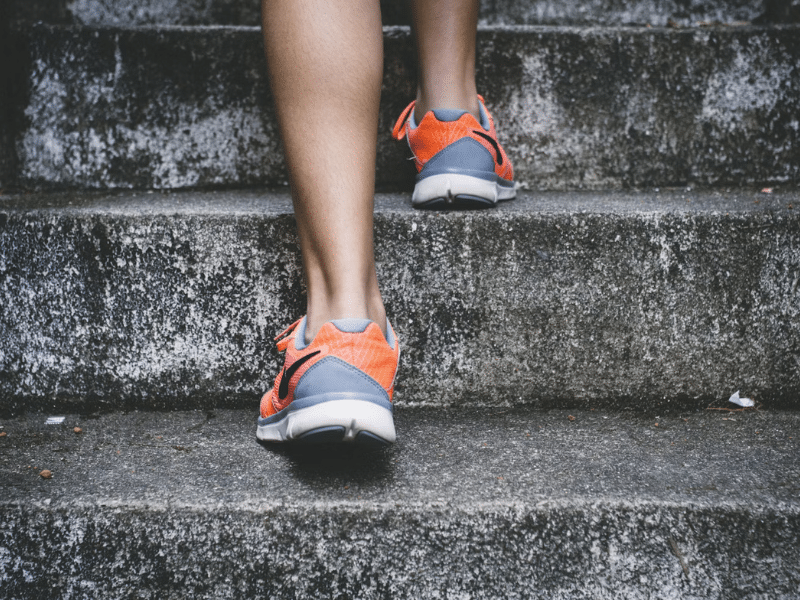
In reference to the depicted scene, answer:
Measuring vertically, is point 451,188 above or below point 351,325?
above

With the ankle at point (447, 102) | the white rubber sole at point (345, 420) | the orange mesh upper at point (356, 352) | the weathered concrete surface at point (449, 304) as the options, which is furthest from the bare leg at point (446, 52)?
the white rubber sole at point (345, 420)

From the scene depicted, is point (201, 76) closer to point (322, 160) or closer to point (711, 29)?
point (322, 160)

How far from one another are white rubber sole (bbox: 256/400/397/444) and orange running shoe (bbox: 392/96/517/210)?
1.47 ft

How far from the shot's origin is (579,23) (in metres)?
1.66

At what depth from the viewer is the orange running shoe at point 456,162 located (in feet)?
3.35

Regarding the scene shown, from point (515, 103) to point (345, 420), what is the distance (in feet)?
2.82

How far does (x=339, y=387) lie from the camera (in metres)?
0.73

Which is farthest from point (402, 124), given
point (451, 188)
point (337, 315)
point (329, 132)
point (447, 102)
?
point (337, 315)

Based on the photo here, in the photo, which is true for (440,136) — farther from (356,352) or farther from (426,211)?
(356,352)

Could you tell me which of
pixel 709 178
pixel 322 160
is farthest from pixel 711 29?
pixel 322 160

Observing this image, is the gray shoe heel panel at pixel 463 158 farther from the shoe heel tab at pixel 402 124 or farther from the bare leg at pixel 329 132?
the bare leg at pixel 329 132

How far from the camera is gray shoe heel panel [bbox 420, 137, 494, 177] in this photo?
1.04 m

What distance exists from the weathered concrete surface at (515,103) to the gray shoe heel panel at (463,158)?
0.20m

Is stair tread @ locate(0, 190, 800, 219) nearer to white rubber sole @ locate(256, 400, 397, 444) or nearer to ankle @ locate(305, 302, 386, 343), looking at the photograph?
ankle @ locate(305, 302, 386, 343)
